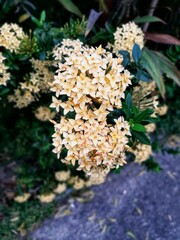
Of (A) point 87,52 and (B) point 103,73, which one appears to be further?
(A) point 87,52

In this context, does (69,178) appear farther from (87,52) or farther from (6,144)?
(87,52)

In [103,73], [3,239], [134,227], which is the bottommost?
[3,239]

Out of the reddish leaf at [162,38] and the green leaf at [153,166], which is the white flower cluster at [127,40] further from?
the green leaf at [153,166]

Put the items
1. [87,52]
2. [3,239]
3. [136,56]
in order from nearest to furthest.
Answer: [87,52], [136,56], [3,239]

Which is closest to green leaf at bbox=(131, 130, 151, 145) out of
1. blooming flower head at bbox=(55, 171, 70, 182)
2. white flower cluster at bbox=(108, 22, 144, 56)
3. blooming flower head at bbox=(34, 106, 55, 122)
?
white flower cluster at bbox=(108, 22, 144, 56)

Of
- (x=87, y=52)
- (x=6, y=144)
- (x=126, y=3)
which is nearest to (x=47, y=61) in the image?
(x=87, y=52)

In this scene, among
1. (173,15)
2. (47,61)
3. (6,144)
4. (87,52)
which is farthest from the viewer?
(6,144)

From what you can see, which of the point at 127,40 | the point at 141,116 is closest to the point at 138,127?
the point at 141,116

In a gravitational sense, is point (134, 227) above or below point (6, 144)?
below
